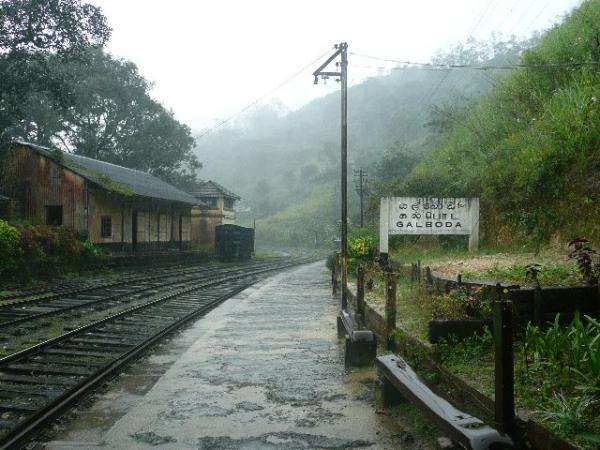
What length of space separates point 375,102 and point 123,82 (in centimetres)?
7372

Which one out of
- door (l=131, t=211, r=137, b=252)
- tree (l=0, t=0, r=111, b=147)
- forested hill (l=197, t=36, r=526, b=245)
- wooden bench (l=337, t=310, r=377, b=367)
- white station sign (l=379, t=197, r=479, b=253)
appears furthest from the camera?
forested hill (l=197, t=36, r=526, b=245)

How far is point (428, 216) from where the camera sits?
47.7 feet

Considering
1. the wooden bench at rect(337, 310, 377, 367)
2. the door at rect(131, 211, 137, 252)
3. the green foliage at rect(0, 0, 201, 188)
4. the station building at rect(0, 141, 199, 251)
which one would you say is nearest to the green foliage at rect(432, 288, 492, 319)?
the wooden bench at rect(337, 310, 377, 367)

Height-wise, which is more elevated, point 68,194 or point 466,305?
point 68,194

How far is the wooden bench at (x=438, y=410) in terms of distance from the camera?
133 inches

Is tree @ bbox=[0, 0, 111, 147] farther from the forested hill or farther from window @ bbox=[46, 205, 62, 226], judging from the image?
the forested hill

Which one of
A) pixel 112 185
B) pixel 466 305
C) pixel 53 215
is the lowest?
pixel 466 305

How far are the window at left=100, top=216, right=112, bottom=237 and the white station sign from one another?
1661 centimetres

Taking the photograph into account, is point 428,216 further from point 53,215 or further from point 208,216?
point 208,216

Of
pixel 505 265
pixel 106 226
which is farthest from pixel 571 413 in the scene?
pixel 106 226

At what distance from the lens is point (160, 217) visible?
3150 centimetres

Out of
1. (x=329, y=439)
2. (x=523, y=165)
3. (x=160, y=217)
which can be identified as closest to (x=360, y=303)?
(x=329, y=439)

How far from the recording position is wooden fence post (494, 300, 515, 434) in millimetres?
3723

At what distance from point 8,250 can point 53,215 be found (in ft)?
33.3
